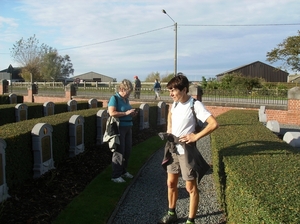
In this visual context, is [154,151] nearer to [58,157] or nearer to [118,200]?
[58,157]

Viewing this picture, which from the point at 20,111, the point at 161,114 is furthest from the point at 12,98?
the point at 161,114

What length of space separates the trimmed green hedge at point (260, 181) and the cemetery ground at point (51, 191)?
247 cm

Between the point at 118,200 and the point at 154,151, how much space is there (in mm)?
3471

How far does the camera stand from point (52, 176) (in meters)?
5.52

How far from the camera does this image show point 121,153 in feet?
18.4

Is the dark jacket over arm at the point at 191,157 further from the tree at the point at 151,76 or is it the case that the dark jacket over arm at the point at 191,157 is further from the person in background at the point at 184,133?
the tree at the point at 151,76

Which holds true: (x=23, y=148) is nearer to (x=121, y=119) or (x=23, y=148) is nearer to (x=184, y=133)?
(x=121, y=119)

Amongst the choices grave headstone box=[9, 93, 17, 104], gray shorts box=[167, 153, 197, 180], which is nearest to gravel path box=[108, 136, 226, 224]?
gray shorts box=[167, 153, 197, 180]

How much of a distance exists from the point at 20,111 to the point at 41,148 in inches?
272

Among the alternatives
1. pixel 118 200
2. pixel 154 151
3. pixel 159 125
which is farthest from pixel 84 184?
pixel 159 125

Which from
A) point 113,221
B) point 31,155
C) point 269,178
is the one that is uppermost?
point 269,178

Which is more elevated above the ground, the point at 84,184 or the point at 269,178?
Result: the point at 269,178

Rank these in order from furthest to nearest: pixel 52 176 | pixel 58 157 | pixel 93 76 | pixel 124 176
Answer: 1. pixel 93 76
2. pixel 58 157
3. pixel 124 176
4. pixel 52 176

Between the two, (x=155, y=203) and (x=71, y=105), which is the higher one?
(x=71, y=105)
